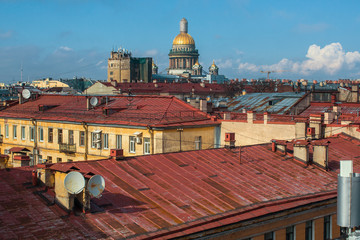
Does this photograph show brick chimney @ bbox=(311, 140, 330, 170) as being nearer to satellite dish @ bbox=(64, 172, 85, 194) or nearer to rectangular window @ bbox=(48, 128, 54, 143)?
satellite dish @ bbox=(64, 172, 85, 194)

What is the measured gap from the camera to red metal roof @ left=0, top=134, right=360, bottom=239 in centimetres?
1371

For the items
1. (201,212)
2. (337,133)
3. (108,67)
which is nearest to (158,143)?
(337,133)

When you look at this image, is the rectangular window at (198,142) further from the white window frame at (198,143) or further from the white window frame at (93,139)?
the white window frame at (93,139)

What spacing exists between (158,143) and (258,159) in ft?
38.2

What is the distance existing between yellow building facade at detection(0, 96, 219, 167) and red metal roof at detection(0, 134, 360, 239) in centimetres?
1079

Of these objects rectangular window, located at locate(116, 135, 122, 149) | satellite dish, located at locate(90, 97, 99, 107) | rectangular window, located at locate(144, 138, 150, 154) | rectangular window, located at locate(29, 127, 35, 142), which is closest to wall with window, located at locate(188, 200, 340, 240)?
rectangular window, located at locate(144, 138, 150, 154)

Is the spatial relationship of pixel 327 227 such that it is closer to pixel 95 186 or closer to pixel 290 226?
pixel 290 226

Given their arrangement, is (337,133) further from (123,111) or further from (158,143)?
(123,111)

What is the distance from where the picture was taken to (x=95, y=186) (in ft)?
46.9

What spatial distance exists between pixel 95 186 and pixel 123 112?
953 inches

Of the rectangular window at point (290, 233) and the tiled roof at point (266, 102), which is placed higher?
the tiled roof at point (266, 102)

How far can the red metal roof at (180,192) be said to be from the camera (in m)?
13.7

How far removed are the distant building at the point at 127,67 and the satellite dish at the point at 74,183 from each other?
129318mm

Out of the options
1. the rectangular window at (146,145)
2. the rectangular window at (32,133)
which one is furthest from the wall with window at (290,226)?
the rectangular window at (32,133)
